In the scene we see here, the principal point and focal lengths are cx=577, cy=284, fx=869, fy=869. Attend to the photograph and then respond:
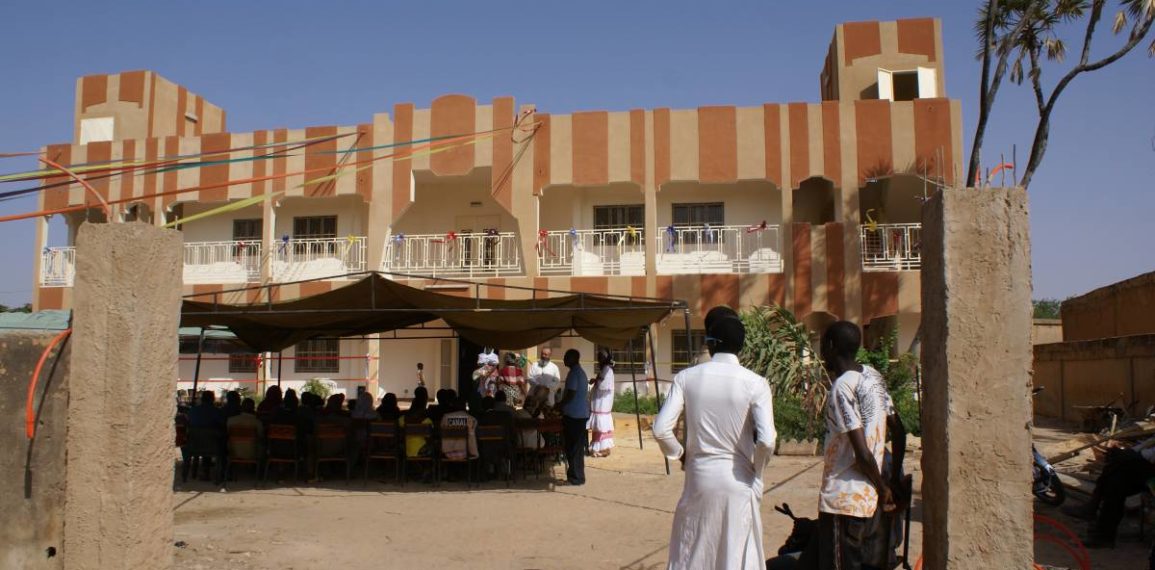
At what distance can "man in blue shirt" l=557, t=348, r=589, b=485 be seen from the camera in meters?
10.2

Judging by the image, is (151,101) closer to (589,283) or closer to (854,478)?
(589,283)

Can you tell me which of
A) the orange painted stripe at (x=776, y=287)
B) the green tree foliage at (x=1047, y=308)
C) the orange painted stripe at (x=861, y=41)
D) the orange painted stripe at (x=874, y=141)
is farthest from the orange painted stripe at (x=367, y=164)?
the green tree foliage at (x=1047, y=308)

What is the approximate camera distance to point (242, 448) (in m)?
10.2

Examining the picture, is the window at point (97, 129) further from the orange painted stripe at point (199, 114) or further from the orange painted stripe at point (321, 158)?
the orange painted stripe at point (321, 158)

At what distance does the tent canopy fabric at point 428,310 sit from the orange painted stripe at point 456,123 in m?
8.40

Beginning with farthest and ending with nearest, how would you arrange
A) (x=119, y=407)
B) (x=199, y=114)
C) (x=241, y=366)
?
1. (x=199, y=114)
2. (x=241, y=366)
3. (x=119, y=407)

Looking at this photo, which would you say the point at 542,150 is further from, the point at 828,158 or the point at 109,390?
the point at 109,390

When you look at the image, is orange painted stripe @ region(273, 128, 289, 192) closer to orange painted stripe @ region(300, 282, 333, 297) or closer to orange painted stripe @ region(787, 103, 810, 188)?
orange painted stripe @ region(300, 282, 333, 297)

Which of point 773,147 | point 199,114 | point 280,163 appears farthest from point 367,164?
point 773,147

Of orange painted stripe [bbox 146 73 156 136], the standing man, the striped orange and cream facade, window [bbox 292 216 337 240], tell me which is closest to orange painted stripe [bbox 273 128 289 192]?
the striped orange and cream facade

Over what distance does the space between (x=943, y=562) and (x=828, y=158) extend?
15.7 meters

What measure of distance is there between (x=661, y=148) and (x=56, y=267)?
48.2 feet

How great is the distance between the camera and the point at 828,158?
18812 mm

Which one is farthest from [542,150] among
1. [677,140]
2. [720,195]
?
[720,195]
